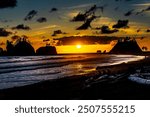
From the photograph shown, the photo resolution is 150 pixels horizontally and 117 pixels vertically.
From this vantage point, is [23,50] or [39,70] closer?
[39,70]

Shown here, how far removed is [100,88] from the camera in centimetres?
2131

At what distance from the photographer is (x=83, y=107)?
42.3 feet

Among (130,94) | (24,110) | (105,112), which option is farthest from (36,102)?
(130,94)

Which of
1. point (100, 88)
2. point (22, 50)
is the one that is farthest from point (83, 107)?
point (22, 50)

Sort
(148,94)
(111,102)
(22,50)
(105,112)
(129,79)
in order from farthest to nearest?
(22,50)
(129,79)
(148,94)
(111,102)
(105,112)

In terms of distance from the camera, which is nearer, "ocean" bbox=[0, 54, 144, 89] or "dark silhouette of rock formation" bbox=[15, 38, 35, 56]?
"ocean" bbox=[0, 54, 144, 89]

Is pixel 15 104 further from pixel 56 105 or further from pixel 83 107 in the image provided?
pixel 83 107

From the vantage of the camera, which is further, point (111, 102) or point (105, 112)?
point (111, 102)

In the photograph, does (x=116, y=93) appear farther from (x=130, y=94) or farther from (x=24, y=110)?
(x=24, y=110)

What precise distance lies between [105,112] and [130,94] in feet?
20.2

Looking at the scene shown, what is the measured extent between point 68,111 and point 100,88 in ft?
28.8

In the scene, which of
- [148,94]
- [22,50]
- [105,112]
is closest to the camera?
[105,112]

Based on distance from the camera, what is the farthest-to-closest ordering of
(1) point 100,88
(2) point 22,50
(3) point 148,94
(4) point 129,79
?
(2) point 22,50 → (4) point 129,79 → (1) point 100,88 → (3) point 148,94

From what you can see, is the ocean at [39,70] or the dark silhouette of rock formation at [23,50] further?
the dark silhouette of rock formation at [23,50]
